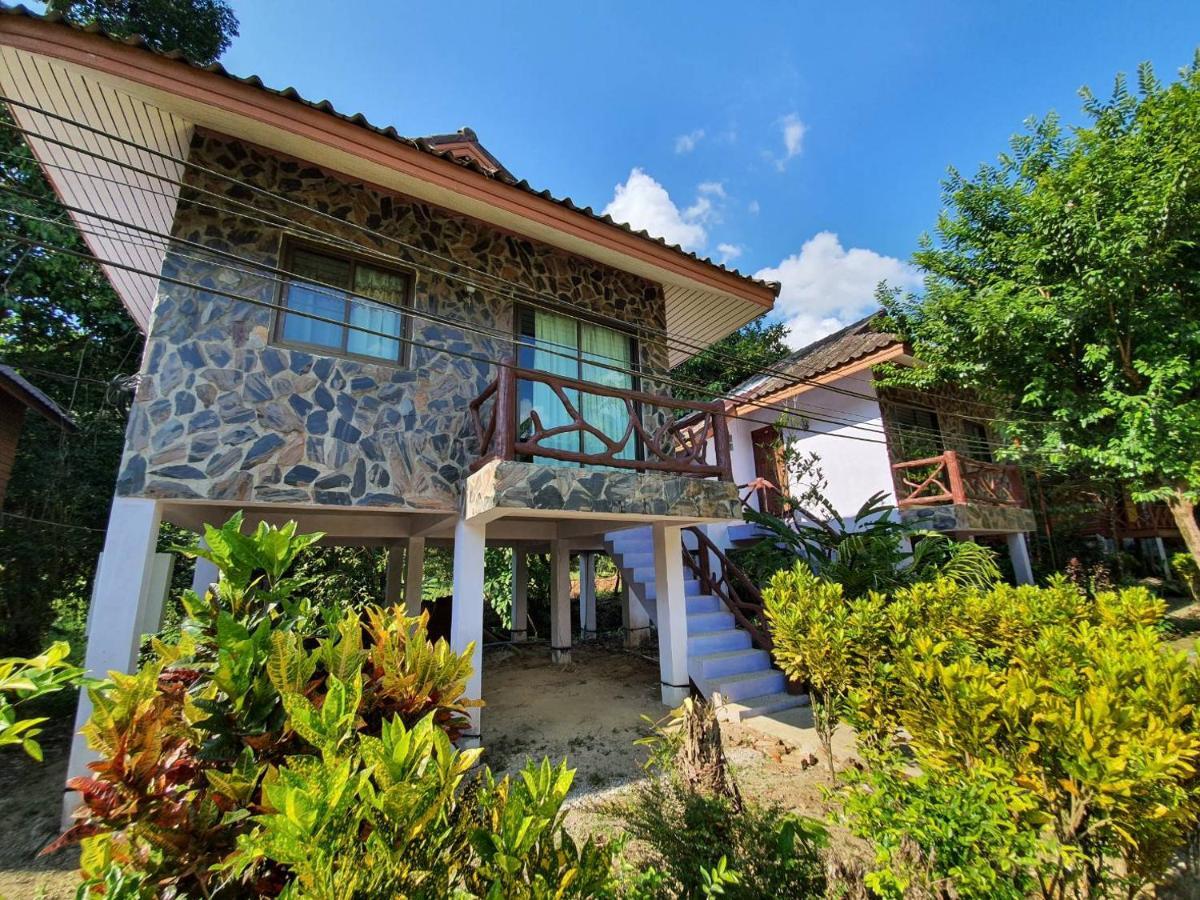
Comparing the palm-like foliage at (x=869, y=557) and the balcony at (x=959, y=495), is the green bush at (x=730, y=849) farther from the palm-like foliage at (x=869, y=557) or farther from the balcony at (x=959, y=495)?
the balcony at (x=959, y=495)

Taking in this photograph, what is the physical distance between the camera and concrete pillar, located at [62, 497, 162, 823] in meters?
3.66

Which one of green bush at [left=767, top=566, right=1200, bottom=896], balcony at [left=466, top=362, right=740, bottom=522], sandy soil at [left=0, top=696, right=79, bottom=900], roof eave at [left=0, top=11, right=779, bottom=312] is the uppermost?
roof eave at [left=0, top=11, right=779, bottom=312]

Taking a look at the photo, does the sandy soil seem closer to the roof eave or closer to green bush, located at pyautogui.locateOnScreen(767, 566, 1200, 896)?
green bush, located at pyautogui.locateOnScreen(767, 566, 1200, 896)

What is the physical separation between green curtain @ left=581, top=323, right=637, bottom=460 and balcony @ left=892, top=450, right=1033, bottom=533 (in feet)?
19.4

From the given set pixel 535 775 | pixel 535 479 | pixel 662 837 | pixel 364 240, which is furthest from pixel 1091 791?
pixel 364 240

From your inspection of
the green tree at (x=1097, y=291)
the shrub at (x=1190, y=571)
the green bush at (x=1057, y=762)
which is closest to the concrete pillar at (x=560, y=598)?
the green bush at (x=1057, y=762)

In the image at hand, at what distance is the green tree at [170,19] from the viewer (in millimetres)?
10438

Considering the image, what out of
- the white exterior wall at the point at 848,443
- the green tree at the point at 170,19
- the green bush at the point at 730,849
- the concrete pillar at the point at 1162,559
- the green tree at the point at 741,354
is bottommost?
the green bush at the point at 730,849

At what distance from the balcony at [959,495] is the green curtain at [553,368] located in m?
6.70

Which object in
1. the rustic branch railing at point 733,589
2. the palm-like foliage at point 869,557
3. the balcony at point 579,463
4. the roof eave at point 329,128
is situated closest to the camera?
the roof eave at point 329,128

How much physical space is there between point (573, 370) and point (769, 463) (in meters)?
7.22

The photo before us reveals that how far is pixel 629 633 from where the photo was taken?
371 inches

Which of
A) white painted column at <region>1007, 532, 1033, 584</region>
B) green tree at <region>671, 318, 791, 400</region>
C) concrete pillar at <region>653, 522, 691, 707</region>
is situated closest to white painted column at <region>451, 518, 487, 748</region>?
concrete pillar at <region>653, 522, 691, 707</region>

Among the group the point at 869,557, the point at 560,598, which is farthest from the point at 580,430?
the point at 560,598
